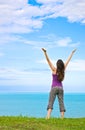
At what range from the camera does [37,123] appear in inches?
972

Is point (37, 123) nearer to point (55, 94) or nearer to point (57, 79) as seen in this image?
point (55, 94)

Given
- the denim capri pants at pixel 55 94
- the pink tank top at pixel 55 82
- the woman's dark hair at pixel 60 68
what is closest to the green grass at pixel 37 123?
the denim capri pants at pixel 55 94

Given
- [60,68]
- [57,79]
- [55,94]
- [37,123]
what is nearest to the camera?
[37,123]

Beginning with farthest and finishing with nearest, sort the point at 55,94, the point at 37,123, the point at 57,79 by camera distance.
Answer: the point at 55,94
the point at 57,79
the point at 37,123

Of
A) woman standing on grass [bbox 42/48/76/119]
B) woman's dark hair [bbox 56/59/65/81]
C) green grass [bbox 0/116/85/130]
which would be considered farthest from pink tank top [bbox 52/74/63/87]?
green grass [bbox 0/116/85/130]

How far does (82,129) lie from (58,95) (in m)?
3.11

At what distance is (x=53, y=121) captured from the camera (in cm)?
2570

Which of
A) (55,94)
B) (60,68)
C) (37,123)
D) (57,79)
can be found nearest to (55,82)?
(57,79)

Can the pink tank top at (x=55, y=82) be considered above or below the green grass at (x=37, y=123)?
above

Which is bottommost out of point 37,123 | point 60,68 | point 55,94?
point 37,123

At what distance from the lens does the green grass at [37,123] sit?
23.8 m

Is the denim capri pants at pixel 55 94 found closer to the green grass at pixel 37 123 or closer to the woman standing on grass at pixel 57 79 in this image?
the woman standing on grass at pixel 57 79

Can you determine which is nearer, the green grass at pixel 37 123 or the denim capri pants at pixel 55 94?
the green grass at pixel 37 123

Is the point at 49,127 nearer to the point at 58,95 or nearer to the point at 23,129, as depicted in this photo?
the point at 23,129
